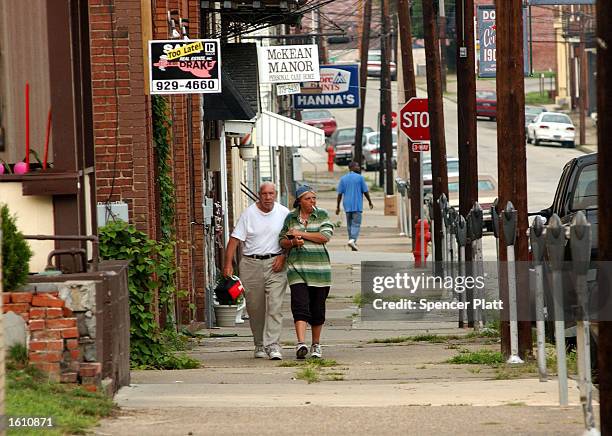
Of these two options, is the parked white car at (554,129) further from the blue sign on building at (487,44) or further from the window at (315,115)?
the blue sign on building at (487,44)

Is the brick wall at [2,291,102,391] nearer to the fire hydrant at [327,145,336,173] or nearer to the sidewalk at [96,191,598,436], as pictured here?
the sidewalk at [96,191,598,436]

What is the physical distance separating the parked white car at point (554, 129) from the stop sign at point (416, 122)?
3789cm

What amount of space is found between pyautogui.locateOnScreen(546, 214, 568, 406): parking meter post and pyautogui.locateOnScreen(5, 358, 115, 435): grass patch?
2.95m

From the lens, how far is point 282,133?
27.3 metres

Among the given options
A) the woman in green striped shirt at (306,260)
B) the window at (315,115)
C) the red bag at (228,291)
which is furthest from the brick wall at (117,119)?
the window at (315,115)

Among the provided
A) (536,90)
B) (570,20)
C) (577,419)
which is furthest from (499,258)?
(536,90)

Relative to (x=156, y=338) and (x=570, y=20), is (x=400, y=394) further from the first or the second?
(x=570, y=20)

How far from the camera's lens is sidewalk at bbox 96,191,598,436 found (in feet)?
26.7

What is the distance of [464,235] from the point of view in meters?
16.3

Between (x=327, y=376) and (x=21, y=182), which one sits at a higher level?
(x=21, y=182)

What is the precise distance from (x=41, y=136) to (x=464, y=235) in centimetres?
747

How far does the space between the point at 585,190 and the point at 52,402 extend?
851cm

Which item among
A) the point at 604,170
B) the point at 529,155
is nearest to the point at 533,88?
the point at 529,155

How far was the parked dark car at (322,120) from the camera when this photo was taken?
68.2 m
